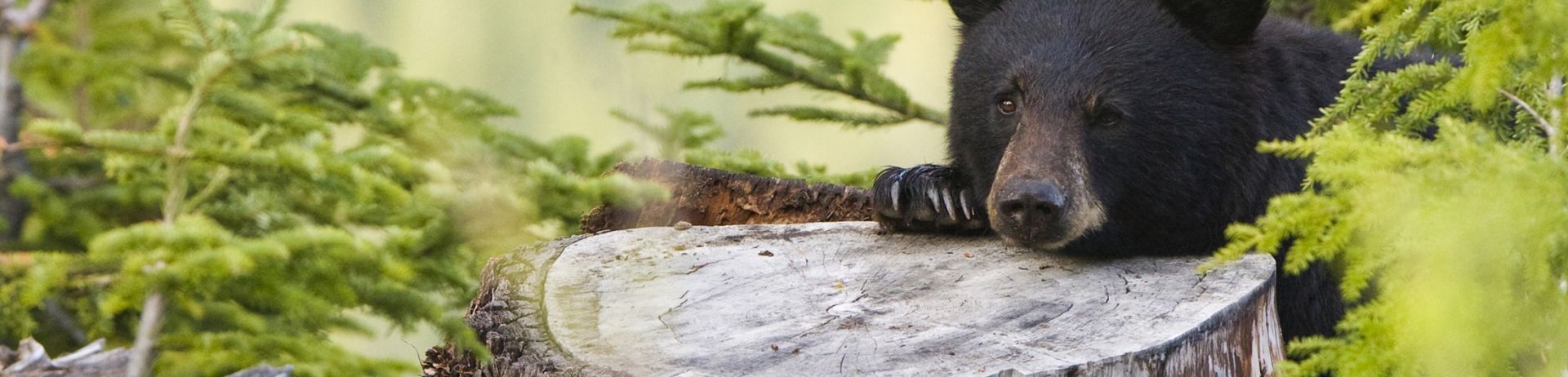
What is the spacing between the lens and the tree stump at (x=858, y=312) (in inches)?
74.8

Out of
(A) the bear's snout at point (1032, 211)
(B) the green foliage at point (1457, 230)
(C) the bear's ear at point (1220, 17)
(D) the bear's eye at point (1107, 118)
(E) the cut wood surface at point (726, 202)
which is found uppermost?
(E) the cut wood surface at point (726, 202)

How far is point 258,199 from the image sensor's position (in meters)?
3.16

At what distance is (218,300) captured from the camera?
127 inches

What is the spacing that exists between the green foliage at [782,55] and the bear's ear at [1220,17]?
1.91 m

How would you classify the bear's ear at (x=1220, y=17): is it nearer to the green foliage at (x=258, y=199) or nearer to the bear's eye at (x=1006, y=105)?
the bear's eye at (x=1006, y=105)

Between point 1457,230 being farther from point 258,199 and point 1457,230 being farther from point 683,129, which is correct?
point 683,129

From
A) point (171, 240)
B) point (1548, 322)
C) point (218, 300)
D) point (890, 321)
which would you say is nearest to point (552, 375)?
point (890, 321)

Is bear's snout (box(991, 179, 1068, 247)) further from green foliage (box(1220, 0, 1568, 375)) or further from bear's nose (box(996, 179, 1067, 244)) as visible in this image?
green foliage (box(1220, 0, 1568, 375))

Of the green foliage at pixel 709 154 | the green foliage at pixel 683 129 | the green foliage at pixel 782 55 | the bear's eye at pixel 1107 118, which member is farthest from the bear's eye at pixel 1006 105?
the green foliage at pixel 683 129

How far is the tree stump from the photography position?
1900 mm

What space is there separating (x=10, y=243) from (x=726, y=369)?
3134 mm

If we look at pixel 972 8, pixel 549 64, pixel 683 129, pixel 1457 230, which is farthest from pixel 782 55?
pixel 1457 230

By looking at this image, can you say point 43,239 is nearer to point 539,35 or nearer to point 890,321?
point 539,35

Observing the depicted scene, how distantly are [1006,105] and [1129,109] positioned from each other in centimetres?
32
